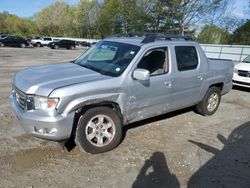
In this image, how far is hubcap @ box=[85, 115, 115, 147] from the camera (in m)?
4.73

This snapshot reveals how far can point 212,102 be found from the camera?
23.8 ft

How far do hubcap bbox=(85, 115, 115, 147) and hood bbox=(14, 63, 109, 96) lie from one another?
66 centimetres

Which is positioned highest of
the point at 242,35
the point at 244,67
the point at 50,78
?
the point at 50,78

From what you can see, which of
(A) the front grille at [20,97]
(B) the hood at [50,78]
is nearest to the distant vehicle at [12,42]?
(B) the hood at [50,78]

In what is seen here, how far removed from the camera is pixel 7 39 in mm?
39156

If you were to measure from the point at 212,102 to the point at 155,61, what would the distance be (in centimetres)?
239

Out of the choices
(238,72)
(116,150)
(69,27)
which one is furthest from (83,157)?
(69,27)

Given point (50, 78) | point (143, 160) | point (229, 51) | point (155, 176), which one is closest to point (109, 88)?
point (50, 78)

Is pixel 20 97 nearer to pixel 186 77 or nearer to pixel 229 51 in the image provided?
pixel 186 77

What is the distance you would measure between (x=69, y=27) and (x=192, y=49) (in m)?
77.4

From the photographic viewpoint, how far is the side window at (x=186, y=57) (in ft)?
19.5

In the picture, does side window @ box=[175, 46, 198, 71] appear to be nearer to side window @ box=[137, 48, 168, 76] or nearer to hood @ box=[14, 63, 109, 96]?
side window @ box=[137, 48, 168, 76]

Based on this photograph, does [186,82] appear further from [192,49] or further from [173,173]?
[173,173]

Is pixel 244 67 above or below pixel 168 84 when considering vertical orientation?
below
